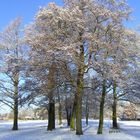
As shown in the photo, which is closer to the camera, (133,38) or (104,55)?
(104,55)

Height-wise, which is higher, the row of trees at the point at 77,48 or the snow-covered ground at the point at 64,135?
the row of trees at the point at 77,48

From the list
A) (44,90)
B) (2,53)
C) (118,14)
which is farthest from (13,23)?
(118,14)

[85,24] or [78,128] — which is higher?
[85,24]

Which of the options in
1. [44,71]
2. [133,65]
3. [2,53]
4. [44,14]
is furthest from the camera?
[2,53]

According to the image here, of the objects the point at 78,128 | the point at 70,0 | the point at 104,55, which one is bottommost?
the point at 78,128

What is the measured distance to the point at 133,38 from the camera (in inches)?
1079

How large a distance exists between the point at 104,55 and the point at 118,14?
302 cm

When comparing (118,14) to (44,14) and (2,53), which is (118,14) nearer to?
(44,14)

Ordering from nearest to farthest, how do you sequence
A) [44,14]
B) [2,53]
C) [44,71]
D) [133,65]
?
1. [44,14]
2. [44,71]
3. [133,65]
4. [2,53]

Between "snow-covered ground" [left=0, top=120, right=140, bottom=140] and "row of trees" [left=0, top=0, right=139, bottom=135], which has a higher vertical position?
"row of trees" [left=0, top=0, right=139, bottom=135]

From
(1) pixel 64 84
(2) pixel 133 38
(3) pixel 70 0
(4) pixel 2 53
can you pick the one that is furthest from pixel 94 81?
(4) pixel 2 53

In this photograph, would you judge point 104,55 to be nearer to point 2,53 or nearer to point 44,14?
point 44,14

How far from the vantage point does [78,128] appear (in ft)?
84.7

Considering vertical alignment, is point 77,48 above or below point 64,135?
above
